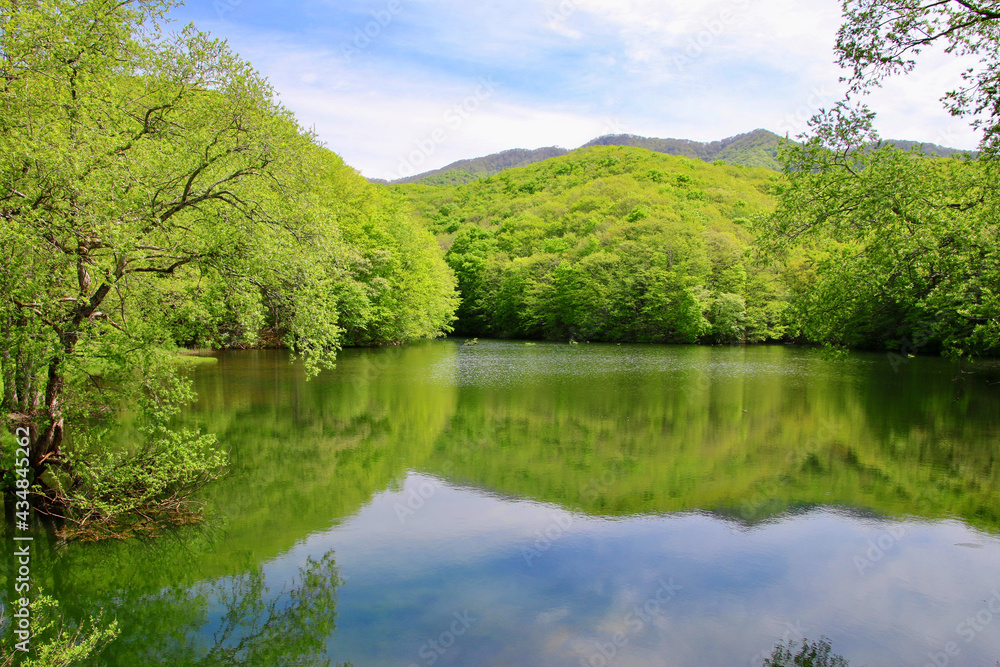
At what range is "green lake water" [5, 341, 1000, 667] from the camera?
21.4ft

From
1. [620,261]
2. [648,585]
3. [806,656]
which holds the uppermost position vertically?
[620,261]

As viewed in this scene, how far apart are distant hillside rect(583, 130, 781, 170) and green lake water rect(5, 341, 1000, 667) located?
349 feet

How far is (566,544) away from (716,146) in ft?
492

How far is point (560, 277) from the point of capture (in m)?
56.3

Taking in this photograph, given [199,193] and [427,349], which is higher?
[199,193]

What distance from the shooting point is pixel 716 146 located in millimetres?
142375

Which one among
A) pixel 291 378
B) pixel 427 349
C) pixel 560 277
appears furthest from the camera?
pixel 560 277

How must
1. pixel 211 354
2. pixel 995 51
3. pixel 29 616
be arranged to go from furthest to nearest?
pixel 211 354
pixel 995 51
pixel 29 616

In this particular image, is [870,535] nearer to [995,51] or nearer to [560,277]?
[995,51]

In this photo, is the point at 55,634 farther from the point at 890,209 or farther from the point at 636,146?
the point at 636,146

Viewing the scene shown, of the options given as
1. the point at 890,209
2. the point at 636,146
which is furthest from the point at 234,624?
the point at 636,146

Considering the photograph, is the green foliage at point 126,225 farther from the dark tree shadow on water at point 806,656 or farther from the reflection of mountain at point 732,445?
the dark tree shadow on water at point 806,656

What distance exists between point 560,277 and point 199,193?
1913 inches

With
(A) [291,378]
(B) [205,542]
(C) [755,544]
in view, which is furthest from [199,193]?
(A) [291,378]
